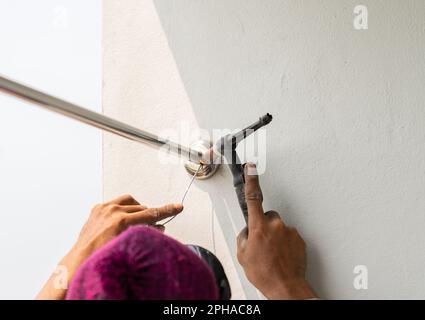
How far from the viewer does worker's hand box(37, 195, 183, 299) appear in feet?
1.48

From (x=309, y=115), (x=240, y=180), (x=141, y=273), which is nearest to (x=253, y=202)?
(x=240, y=180)

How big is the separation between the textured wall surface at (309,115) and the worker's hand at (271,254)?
41mm

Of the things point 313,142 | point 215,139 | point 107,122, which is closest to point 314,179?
point 313,142

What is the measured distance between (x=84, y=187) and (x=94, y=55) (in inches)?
8.7

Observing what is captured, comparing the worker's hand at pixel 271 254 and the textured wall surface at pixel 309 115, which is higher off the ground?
the textured wall surface at pixel 309 115

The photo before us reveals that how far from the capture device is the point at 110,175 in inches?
26.0

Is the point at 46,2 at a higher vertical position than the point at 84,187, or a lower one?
higher

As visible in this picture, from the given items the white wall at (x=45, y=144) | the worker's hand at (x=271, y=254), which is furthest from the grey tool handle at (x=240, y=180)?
the white wall at (x=45, y=144)

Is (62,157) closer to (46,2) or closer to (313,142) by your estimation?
(46,2)

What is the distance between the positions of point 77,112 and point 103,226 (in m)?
0.15

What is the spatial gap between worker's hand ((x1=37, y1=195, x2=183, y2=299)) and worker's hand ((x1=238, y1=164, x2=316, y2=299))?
10cm

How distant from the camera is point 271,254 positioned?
50cm

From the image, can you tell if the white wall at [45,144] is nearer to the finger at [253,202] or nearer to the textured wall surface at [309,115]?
the textured wall surface at [309,115]

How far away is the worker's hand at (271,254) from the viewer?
501 millimetres
